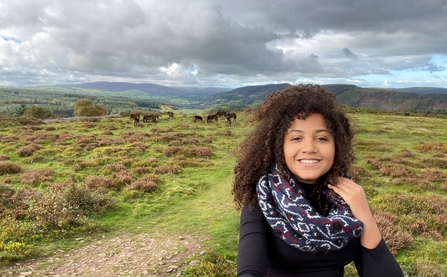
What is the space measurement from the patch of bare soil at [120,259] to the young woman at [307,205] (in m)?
4.19

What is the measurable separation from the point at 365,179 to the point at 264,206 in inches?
494

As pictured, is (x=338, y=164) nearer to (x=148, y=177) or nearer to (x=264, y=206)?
(x=264, y=206)

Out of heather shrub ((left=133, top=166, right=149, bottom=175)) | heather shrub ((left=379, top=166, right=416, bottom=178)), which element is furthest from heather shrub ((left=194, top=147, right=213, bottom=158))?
heather shrub ((left=379, top=166, right=416, bottom=178))

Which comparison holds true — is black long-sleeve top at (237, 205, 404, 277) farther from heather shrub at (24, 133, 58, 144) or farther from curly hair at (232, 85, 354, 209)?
heather shrub at (24, 133, 58, 144)

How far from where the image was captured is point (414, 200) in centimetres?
972

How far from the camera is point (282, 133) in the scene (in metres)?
2.58

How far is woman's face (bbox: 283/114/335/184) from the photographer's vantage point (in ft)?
7.92

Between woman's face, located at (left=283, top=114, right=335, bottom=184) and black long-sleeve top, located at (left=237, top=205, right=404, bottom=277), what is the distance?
0.54 m

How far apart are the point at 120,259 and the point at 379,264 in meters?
5.79

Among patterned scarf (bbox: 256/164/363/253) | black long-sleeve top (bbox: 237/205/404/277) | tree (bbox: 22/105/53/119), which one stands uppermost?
patterned scarf (bbox: 256/164/363/253)

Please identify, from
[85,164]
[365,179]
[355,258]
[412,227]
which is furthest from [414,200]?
[85,164]

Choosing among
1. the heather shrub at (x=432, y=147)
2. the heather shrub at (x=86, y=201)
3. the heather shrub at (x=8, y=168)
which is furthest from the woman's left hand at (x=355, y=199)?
the heather shrub at (x=432, y=147)

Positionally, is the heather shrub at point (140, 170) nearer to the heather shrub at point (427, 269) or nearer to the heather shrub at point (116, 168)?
the heather shrub at point (116, 168)

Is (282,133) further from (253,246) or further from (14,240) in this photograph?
(14,240)
